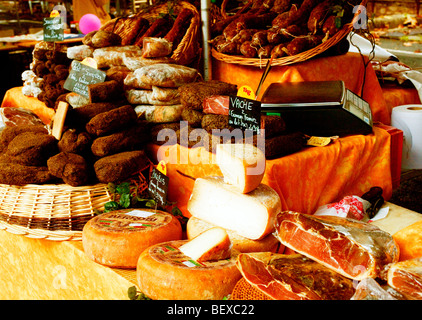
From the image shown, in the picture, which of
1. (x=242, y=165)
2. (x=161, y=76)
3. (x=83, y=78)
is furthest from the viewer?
(x=83, y=78)

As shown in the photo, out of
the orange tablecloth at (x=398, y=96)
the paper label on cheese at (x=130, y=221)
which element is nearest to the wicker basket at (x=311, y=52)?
the orange tablecloth at (x=398, y=96)

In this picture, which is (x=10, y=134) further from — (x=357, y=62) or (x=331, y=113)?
(x=357, y=62)

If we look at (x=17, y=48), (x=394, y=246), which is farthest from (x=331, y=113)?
(x=17, y=48)

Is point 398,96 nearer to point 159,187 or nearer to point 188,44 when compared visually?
point 188,44

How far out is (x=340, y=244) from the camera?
4.02ft

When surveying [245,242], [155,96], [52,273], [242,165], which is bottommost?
[52,273]

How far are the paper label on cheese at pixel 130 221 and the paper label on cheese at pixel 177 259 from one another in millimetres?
184

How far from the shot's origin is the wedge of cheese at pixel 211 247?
1.41 metres

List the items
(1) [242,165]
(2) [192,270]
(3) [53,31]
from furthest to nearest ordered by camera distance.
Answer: (3) [53,31] < (1) [242,165] < (2) [192,270]

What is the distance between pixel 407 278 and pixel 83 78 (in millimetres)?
1941

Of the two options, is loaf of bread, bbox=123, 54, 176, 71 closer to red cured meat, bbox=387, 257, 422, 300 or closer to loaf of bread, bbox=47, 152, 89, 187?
loaf of bread, bbox=47, 152, 89, 187

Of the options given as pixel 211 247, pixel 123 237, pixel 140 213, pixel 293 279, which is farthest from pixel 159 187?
pixel 293 279
